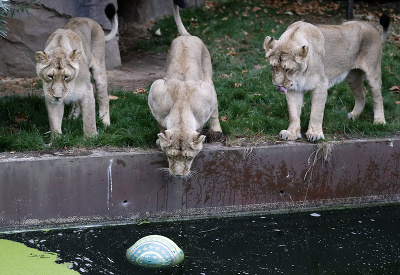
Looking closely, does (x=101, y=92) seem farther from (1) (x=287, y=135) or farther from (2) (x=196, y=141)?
(1) (x=287, y=135)

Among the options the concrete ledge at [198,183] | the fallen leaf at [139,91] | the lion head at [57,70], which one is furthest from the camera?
the fallen leaf at [139,91]

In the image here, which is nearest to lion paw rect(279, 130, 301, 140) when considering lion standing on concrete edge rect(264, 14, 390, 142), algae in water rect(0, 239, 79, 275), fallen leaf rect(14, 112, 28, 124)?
lion standing on concrete edge rect(264, 14, 390, 142)

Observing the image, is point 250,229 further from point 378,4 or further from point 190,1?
point 378,4

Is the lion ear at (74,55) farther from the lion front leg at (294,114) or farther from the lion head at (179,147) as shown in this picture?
the lion front leg at (294,114)

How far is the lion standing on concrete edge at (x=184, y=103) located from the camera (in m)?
6.15

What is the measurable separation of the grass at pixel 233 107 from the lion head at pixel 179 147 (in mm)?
908

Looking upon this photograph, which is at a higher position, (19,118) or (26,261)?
(19,118)

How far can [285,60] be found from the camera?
684cm

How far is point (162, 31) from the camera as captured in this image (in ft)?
42.1

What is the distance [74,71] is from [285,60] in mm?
2325

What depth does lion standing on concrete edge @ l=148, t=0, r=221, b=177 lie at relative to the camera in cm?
615

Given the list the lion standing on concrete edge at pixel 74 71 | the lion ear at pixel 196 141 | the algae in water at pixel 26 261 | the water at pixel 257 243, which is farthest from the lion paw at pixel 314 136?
the algae in water at pixel 26 261

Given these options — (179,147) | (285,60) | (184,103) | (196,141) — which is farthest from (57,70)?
(285,60)

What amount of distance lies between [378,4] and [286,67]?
899cm
